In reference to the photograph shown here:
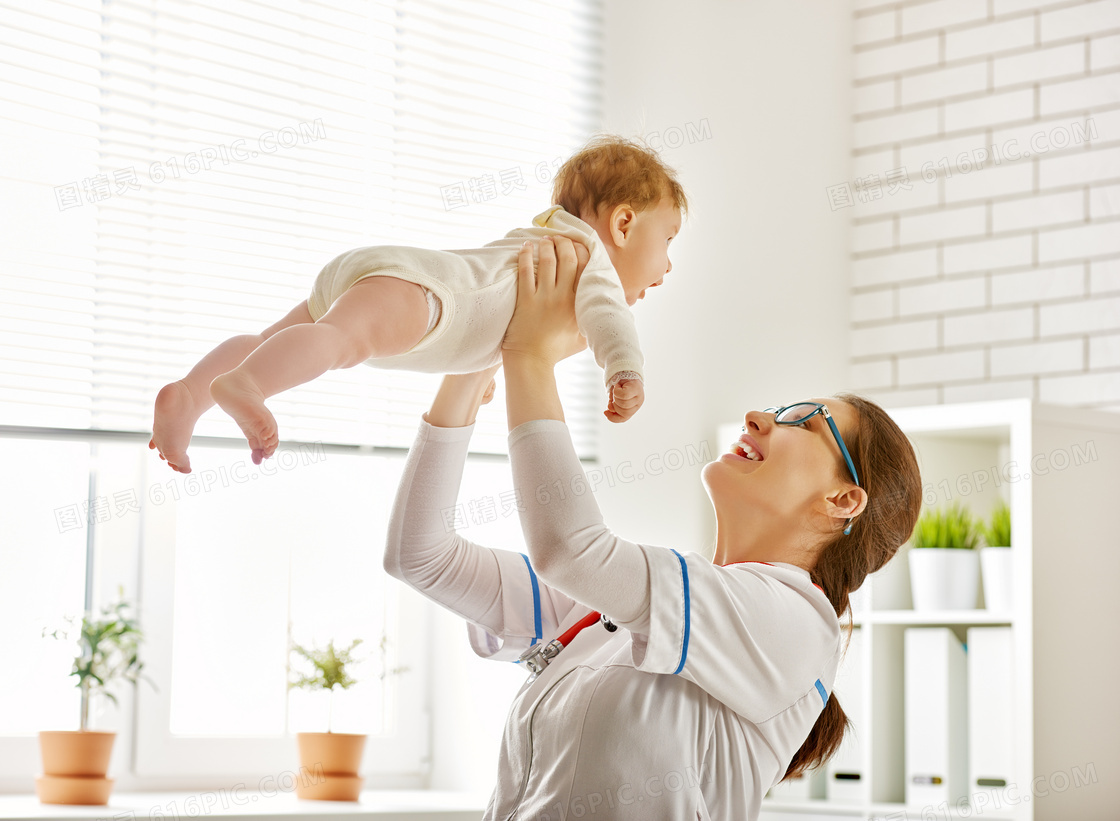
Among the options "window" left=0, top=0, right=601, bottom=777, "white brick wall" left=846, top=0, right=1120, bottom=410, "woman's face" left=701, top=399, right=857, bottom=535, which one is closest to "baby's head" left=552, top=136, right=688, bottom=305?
"woman's face" left=701, top=399, right=857, bottom=535

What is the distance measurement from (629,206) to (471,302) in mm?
359

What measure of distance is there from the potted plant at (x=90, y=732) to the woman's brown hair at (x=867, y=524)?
149cm

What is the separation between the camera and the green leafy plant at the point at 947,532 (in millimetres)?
2924

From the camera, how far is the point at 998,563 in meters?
2.79

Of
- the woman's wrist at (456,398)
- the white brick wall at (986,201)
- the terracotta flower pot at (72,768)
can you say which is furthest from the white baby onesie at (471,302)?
the white brick wall at (986,201)

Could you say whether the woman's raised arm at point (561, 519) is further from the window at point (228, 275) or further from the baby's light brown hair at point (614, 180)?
the window at point (228, 275)

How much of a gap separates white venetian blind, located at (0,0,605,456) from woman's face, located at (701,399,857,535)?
1.35 meters

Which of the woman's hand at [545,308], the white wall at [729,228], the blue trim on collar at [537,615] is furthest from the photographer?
the white wall at [729,228]

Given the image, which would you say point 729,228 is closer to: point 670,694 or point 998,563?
point 998,563

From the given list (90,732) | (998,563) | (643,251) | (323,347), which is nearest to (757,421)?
(643,251)

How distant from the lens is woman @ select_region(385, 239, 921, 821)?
1371 millimetres

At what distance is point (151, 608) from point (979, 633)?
6.15ft

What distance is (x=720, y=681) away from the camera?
4.64 feet

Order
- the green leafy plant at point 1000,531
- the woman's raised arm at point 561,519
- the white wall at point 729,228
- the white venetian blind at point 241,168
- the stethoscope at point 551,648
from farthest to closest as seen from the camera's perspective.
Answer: the white wall at point 729,228 → the green leafy plant at point 1000,531 → the white venetian blind at point 241,168 → the stethoscope at point 551,648 → the woman's raised arm at point 561,519
